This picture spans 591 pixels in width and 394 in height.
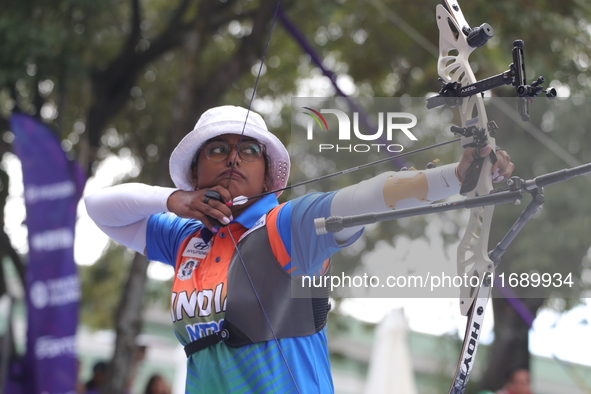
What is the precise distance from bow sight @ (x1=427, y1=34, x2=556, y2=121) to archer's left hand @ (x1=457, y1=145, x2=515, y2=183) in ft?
0.31

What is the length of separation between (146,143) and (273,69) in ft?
5.73

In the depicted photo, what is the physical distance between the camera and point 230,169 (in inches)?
85.0

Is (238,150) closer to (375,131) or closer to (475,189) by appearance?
(375,131)

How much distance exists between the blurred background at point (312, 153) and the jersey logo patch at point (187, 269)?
1.34ft

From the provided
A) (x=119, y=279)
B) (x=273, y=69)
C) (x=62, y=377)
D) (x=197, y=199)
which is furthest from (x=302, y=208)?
(x=119, y=279)

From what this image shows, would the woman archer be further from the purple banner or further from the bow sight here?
the purple banner

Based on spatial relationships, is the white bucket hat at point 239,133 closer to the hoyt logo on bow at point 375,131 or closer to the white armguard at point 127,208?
the white armguard at point 127,208

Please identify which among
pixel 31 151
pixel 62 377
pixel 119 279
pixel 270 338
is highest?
pixel 119 279

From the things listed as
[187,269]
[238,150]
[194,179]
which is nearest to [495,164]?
[238,150]

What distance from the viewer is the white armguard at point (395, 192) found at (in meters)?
1.63

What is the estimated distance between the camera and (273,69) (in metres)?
8.65

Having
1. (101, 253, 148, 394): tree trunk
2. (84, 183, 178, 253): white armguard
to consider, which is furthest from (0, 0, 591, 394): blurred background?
(84, 183, 178, 253): white armguard

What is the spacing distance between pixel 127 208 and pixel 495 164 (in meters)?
1.29

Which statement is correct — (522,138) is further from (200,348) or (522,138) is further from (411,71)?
(411,71)
